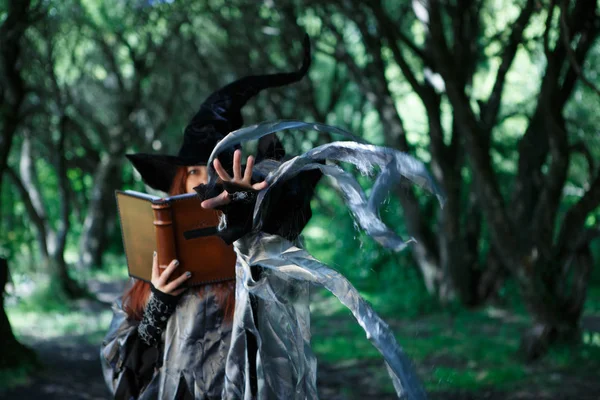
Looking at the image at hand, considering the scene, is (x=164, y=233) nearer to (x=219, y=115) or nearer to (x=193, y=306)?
(x=193, y=306)

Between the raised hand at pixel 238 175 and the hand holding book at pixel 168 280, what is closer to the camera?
the raised hand at pixel 238 175

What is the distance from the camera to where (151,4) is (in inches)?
497

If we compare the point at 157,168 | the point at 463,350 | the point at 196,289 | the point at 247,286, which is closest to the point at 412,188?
the point at 463,350

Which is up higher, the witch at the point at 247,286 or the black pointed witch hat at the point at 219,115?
the black pointed witch hat at the point at 219,115

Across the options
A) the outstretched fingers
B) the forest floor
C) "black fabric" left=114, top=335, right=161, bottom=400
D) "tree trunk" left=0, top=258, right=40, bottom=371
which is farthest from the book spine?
"tree trunk" left=0, top=258, right=40, bottom=371

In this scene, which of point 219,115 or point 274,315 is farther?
point 219,115

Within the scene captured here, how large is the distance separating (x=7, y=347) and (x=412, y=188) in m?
5.23

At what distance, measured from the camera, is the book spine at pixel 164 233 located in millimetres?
2918

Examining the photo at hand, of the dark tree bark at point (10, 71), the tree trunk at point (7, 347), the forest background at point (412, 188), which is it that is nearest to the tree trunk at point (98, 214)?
the forest background at point (412, 188)

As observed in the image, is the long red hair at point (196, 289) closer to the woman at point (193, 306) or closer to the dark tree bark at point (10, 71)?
the woman at point (193, 306)

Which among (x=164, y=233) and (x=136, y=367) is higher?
(x=164, y=233)

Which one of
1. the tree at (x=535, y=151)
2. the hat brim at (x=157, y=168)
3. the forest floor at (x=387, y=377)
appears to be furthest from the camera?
the tree at (x=535, y=151)

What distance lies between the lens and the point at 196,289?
119 inches

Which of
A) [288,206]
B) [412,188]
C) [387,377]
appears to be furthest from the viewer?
[412,188]
